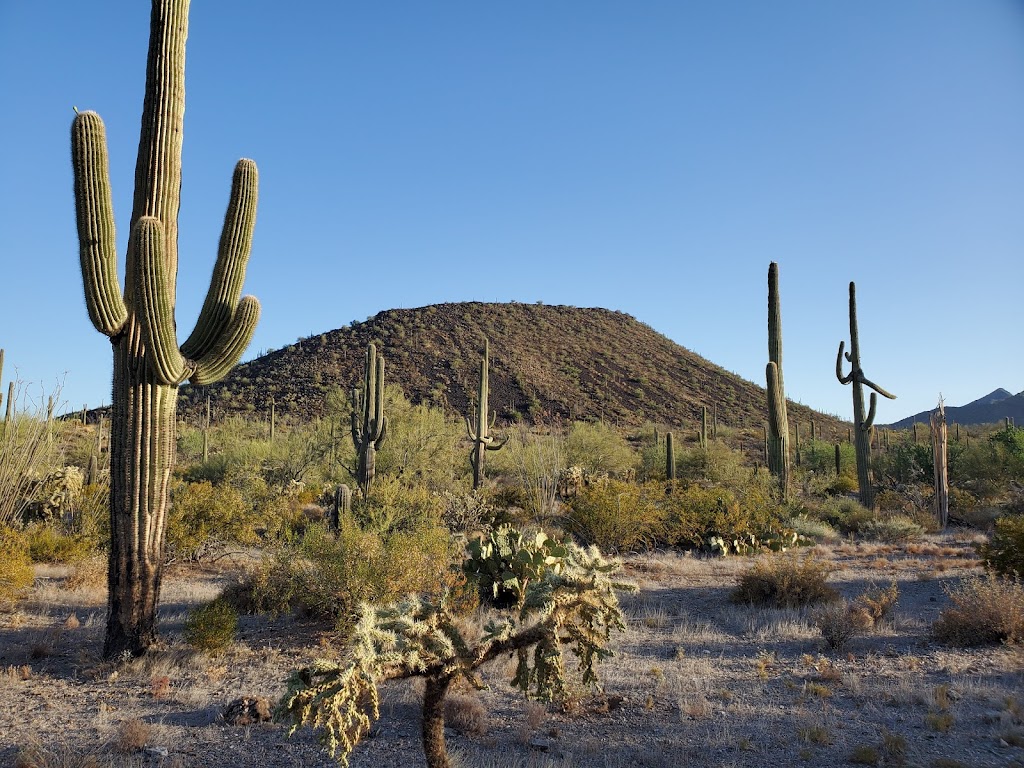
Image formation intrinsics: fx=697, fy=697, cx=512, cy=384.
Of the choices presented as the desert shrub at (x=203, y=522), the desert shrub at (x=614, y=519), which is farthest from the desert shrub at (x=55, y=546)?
the desert shrub at (x=614, y=519)

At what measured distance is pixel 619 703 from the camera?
5645mm

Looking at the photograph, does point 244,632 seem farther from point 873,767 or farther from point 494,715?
point 873,767

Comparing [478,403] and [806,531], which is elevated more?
[478,403]

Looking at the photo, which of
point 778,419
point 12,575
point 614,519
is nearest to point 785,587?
point 614,519

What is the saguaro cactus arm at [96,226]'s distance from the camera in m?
6.33

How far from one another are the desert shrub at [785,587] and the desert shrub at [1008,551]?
91.5 inches

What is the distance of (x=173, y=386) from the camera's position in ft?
21.9

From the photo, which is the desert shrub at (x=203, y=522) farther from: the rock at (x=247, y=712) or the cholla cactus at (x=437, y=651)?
the cholla cactus at (x=437, y=651)

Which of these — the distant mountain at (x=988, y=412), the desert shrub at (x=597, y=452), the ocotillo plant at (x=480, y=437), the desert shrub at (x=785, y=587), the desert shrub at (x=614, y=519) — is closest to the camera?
the desert shrub at (x=785, y=587)

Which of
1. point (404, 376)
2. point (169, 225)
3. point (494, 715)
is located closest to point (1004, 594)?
point (494, 715)

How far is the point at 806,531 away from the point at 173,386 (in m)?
13.6

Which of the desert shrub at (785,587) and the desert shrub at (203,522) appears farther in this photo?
the desert shrub at (203,522)

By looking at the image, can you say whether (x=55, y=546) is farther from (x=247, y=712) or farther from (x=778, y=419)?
(x=778, y=419)

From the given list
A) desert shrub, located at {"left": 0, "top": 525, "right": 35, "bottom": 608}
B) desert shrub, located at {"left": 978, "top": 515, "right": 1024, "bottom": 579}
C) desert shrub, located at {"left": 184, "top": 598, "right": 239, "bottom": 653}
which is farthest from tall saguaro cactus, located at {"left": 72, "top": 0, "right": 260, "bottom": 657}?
desert shrub, located at {"left": 978, "top": 515, "right": 1024, "bottom": 579}
